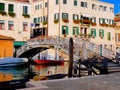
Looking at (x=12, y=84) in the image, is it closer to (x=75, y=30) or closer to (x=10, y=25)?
(x=10, y=25)

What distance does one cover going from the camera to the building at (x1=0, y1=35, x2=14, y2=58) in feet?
129

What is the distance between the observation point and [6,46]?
3988 cm

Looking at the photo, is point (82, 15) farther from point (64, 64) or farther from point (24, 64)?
point (24, 64)

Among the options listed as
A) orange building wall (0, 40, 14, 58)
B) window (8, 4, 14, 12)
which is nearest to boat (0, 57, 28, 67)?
orange building wall (0, 40, 14, 58)

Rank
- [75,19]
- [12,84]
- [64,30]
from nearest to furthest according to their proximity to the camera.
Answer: [12,84], [64,30], [75,19]

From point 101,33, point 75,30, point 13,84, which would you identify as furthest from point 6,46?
point 13,84

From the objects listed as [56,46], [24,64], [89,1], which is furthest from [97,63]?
[89,1]

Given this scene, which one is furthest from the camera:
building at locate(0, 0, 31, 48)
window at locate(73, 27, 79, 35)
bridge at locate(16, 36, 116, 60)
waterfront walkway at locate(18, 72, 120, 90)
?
window at locate(73, 27, 79, 35)

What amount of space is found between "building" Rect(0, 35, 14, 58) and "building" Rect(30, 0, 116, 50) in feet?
30.1

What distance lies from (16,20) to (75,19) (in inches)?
340

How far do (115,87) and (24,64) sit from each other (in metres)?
25.8

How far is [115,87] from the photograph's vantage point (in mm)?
13711

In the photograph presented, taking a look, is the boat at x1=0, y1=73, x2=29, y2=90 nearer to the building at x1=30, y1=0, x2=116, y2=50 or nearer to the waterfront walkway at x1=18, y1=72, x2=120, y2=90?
the waterfront walkway at x1=18, y1=72, x2=120, y2=90

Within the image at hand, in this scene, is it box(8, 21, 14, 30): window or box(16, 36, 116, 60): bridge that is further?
box(8, 21, 14, 30): window
